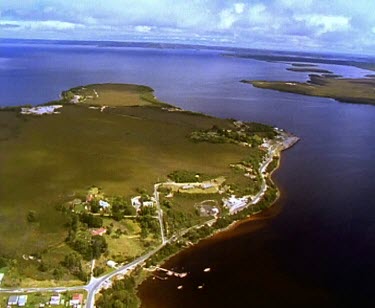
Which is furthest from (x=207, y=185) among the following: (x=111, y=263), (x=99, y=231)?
(x=111, y=263)

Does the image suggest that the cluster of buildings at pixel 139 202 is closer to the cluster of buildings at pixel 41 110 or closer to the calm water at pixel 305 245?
the calm water at pixel 305 245

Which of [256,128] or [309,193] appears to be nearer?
[309,193]

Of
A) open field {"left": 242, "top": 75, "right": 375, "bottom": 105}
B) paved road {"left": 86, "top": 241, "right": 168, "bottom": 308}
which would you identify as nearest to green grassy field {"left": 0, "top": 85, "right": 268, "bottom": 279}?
paved road {"left": 86, "top": 241, "right": 168, "bottom": 308}

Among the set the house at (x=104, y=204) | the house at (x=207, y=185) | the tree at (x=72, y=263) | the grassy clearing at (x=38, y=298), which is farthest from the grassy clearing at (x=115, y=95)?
the grassy clearing at (x=38, y=298)

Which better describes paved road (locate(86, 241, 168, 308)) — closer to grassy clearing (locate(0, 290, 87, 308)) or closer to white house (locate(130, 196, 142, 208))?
grassy clearing (locate(0, 290, 87, 308))

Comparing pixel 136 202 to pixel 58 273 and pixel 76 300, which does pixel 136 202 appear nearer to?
pixel 58 273

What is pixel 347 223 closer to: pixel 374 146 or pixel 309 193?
pixel 309 193

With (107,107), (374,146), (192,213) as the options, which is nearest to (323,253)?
(192,213)
